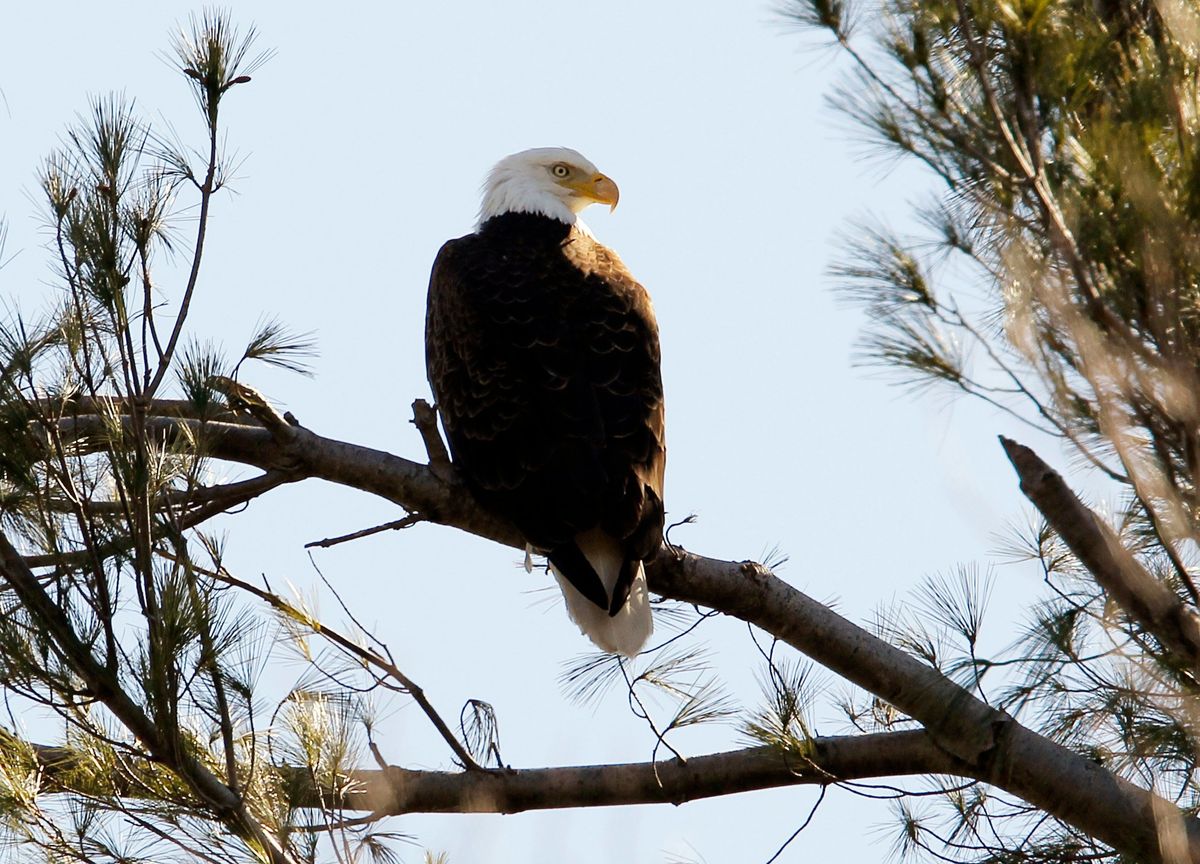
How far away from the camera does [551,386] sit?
446 centimetres

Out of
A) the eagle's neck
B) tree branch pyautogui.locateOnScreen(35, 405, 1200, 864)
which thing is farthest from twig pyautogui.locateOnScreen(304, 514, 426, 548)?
the eagle's neck

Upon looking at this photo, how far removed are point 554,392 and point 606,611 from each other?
64 cm

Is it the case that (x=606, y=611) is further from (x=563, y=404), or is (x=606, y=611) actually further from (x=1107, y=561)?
(x=1107, y=561)

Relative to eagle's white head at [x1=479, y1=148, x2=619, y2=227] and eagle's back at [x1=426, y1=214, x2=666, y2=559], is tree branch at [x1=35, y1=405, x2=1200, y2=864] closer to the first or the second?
eagle's back at [x1=426, y1=214, x2=666, y2=559]

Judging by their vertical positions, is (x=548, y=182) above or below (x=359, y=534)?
above

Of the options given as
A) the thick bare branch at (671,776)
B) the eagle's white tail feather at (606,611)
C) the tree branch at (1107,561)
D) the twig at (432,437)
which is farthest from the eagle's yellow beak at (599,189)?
the tree branch at (1107,561)

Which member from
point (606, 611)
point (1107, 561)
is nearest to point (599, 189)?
point (606, 611)

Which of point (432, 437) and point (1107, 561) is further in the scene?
point (432, 437)

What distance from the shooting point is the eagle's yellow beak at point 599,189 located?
596 centimetres

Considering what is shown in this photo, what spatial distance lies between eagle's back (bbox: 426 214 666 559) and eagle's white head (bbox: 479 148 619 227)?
81cm

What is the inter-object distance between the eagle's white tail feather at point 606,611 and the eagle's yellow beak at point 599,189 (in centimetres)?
201

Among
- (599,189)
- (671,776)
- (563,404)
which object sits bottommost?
(671,776)

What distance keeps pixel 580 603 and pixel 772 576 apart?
2.51 ft

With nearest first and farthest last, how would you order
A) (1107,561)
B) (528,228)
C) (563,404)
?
(1107,561) → (563,404) → (528,228)
